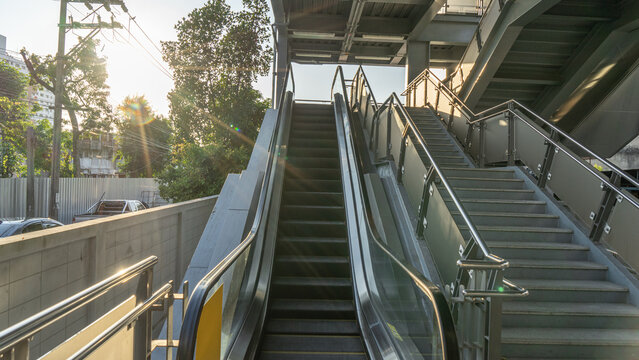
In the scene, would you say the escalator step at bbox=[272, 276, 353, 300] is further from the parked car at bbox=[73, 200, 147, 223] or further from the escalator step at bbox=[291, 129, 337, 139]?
the parked car at bbox=[73, 200, 147, 223]

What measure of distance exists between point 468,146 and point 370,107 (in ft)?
7.27

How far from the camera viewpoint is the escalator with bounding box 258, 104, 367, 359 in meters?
3.44

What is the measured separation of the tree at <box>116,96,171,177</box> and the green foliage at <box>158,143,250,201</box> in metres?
23.7

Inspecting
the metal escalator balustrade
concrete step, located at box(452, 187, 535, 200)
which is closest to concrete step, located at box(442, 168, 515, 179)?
the metal escalator balustrade

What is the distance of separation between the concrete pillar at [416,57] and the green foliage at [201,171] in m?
7.15

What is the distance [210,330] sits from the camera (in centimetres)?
204

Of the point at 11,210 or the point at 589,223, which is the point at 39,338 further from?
the point at 11,210

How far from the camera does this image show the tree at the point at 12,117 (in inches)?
780

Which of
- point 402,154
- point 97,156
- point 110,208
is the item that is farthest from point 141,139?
point 402,154

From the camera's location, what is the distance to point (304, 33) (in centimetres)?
1405

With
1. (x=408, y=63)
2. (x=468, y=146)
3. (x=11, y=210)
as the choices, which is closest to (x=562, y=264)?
(x=468, y=146)

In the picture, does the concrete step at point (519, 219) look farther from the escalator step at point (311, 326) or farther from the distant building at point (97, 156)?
the distant building at point (97, 156)

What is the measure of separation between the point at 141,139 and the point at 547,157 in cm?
3800

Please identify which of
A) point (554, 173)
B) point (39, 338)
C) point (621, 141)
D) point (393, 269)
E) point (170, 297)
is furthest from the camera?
point (621, 141)
